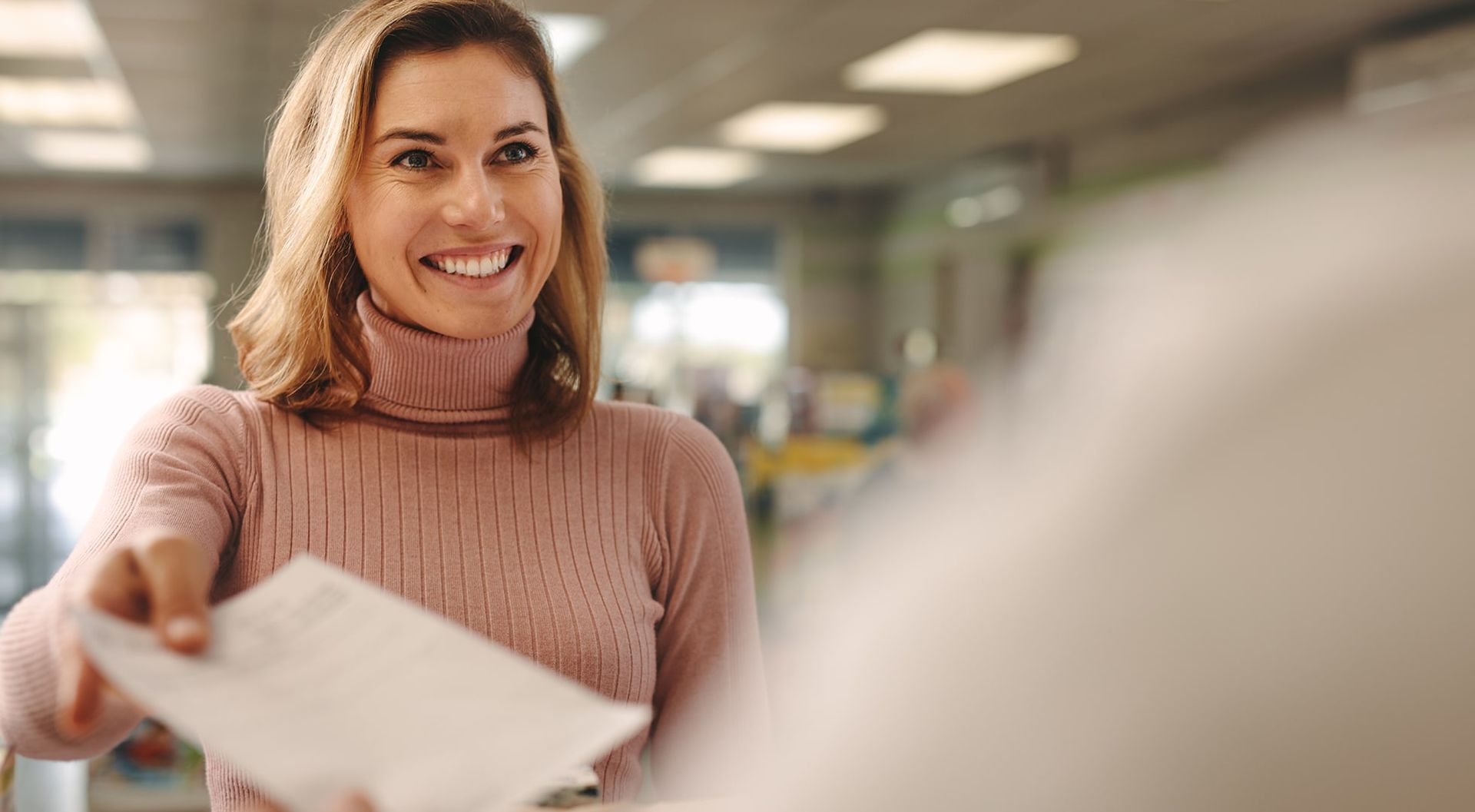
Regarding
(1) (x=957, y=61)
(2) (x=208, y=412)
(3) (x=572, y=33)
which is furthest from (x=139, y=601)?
(1) (x=957, y=61)

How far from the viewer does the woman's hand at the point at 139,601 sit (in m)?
0.69

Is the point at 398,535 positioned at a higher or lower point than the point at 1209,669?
lower

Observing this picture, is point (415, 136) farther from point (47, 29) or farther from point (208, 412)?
point (47, 29)

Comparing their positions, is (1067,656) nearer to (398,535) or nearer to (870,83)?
(398,535)

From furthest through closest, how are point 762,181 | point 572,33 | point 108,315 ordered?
point 762,181 → point 108,315 → point 572,33

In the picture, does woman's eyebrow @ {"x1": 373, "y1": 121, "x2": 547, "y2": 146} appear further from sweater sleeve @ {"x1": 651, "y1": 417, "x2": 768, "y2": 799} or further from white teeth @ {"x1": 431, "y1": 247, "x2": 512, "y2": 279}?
sweater sleeve @ {"x1": 651, "y1": 417, "x2": 768, "y2": 799}

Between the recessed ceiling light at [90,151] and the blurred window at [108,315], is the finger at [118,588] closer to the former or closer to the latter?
the recessed ceiling light at [90,151]

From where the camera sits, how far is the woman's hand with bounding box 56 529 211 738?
69cm

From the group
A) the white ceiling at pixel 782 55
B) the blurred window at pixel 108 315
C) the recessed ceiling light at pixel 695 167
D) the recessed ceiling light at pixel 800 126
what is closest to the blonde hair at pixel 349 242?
the white ceiling at pixel 782 55

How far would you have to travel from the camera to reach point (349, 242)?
55.1 inches

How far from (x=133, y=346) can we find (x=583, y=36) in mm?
7276

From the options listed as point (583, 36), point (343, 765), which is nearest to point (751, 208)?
point (583, 36)

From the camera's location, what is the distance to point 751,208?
13383mm

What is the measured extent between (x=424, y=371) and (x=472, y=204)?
0.22 metres
